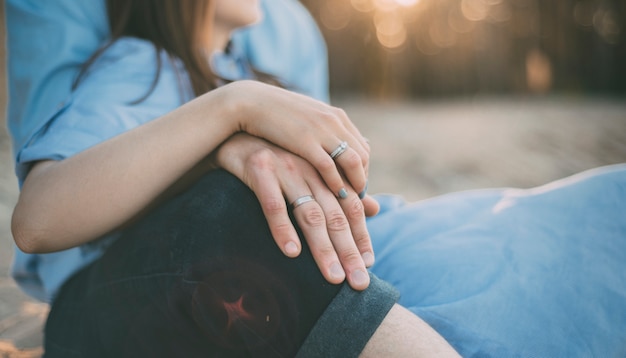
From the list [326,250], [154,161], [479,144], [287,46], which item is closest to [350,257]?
[326,250]

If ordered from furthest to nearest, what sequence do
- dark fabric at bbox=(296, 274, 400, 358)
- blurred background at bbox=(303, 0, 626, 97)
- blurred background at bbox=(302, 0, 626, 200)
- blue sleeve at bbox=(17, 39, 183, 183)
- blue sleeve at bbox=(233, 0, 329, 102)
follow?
blurred background at bbox=(303, 0, 626, 97) < blurred background at bbox=(302, 0, 626, 200) < blue sleeve at bbox=(233, 0, 329, 102) < blue sleeve at bbox=(17, 39, 183, 183) < dark fabric at bbox=(296, 274, 400, 358)

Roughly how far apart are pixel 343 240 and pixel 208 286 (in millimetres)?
203

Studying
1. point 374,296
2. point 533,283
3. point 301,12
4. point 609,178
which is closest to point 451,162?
point 301,12

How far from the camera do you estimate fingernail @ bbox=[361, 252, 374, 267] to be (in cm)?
71

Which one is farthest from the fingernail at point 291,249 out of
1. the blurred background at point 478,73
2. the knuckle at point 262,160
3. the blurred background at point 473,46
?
the blurred background at point 473,46

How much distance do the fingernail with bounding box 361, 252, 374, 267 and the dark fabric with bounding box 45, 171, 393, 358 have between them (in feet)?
0.36

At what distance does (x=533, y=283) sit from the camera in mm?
749

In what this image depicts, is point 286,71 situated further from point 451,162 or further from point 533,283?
point 451,162

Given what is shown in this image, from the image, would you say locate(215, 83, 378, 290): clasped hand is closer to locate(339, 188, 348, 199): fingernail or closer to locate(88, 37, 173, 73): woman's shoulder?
locate(339, 188, 348, 199): fingernail

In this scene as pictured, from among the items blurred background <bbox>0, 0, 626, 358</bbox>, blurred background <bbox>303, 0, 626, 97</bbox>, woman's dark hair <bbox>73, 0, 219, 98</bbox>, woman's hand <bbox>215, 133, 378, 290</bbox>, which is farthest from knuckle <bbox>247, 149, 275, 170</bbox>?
blurred background <bbox>303, 0, 626, 97</bbox>

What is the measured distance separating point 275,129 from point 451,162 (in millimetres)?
2552

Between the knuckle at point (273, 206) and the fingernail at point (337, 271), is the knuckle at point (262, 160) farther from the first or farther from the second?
the fingernail at point (337, 271)

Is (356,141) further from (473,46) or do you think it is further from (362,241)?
(473,46)

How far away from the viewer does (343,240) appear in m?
0.69
